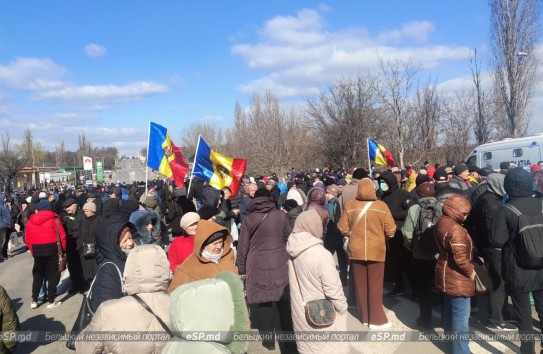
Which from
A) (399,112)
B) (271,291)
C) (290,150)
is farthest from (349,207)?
(290,150)

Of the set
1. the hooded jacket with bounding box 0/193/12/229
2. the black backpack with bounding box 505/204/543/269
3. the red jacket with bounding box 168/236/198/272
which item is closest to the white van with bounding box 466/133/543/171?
the black backpack with bounding box 505/204/543/269

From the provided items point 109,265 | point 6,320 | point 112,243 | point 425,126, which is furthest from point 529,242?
point 425,126

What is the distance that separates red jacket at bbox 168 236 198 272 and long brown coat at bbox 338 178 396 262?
2.05 m

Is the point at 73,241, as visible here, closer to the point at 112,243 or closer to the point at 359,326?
the point at 112,243

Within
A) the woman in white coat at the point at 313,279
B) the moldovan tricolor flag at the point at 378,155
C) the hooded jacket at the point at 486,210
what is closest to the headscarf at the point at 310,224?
the woman in white coat at the point at 313,279

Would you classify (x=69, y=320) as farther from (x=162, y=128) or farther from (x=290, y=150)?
(x=290, y=150)

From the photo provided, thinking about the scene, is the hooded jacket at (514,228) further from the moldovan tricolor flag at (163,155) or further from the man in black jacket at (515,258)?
the moldovan tricolor flag at (163,155)

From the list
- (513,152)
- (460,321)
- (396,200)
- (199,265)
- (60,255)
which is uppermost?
(513,152)

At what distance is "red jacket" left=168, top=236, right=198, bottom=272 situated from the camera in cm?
471

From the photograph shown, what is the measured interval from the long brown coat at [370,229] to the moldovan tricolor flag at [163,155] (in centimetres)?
575

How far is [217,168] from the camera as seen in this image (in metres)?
9.41

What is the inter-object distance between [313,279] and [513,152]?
13.1 metres

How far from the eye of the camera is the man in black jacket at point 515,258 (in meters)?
4.01

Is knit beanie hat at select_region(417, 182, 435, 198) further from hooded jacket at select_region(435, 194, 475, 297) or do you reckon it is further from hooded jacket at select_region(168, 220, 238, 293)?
hooded jacket at select_region(168, 220, 238, 293)
